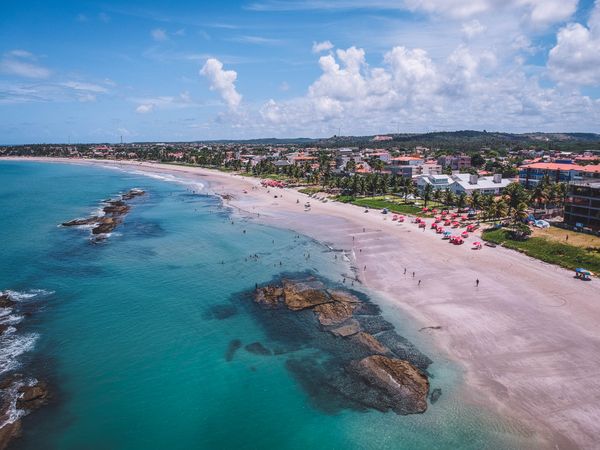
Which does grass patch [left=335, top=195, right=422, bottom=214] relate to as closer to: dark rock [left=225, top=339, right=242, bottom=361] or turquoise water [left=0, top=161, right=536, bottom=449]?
turquoise water [left=0, top=161, right=536, bottom=449]

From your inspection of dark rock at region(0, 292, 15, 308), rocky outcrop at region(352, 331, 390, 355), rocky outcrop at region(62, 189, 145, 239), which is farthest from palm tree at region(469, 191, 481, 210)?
dark rock at region(0, 292, 15, 308)

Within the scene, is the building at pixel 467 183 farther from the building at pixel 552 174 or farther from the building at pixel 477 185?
the building at pixel 552 174

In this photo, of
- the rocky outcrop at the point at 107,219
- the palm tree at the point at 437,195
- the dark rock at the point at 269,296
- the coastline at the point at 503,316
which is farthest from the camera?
the palm tree at the point at 437,195

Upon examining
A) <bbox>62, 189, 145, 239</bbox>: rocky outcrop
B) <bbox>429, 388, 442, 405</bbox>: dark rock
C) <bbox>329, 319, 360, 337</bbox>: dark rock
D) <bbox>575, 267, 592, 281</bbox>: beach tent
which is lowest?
<bbox>429, 388, 442, 405</bbox>: dark rock

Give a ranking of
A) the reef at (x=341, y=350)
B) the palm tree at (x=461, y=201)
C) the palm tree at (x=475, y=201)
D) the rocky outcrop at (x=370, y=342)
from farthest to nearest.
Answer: the palm tree at (x=461, y=201) → the palm tree at (x=475, y=201) → the rocky outcrop at (x=370, y=342) → the reef at (x=341, y=350)

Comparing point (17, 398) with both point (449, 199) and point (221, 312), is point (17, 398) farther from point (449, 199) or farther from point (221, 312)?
point (449, 199)

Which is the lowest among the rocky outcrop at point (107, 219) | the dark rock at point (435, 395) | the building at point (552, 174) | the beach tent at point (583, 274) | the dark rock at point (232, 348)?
the dark rock at point (435, 395)

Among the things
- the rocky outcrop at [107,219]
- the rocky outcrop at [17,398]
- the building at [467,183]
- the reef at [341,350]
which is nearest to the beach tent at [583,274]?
the reef at [341,350]

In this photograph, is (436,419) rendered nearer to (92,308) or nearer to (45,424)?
(45,424)
